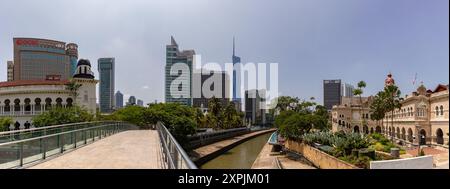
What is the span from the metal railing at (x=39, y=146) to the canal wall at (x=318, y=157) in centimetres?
1797

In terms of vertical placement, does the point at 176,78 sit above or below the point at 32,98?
above

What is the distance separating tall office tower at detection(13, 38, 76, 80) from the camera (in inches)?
4990

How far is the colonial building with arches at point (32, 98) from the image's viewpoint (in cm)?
5694

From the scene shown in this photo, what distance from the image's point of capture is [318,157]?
33.8 m

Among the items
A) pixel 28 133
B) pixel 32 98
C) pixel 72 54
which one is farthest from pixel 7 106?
pixel 72 54

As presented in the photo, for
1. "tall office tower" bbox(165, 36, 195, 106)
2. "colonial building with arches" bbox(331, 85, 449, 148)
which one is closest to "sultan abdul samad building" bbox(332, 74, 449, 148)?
"colonial building with arches" bbox(331, 85, 449, 148)

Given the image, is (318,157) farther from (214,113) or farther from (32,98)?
(32,98)

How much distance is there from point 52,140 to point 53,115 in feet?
109

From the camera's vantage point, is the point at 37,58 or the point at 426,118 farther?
the point at 37,58

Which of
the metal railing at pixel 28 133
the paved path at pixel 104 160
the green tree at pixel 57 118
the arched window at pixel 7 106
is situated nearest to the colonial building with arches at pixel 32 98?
the arched window at pixel 7 106

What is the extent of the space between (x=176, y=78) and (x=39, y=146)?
18138 centimetres

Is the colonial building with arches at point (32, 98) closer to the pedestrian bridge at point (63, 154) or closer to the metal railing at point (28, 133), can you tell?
the metal railing at point (28, 133)
